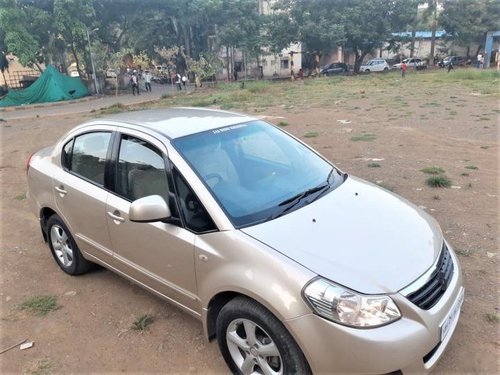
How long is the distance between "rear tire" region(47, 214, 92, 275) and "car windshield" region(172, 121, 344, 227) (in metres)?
1.70

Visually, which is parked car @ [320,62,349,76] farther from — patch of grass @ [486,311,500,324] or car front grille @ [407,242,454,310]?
car front grille @ [407,242,454,310]

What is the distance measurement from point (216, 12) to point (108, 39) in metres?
9.53

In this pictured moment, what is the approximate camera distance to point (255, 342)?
2.50m

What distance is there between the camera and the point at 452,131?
32.3 feet

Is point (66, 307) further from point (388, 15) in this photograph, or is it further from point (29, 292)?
point (388, 15)

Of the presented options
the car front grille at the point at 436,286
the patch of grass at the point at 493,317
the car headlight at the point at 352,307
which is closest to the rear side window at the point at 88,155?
the car headlight at the point at 352,307

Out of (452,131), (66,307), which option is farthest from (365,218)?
(452,131)

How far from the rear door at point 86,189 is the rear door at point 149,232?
0.51 ft

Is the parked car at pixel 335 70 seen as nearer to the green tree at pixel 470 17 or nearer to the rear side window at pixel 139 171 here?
the green tree at pixel 470 17

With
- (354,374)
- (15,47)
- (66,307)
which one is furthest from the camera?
(15,47)

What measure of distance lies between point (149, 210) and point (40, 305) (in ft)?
5.91

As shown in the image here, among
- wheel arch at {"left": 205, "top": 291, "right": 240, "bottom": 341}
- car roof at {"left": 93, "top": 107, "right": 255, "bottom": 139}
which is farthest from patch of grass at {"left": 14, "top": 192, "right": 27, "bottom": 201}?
wheel arch at {"left": 205, "top": 291, "right": 240, "bottom": 341}

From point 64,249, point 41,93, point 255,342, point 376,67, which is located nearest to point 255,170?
point 255,342

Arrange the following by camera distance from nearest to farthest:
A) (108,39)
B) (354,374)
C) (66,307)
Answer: (354,374), (66,307), (108,39)
